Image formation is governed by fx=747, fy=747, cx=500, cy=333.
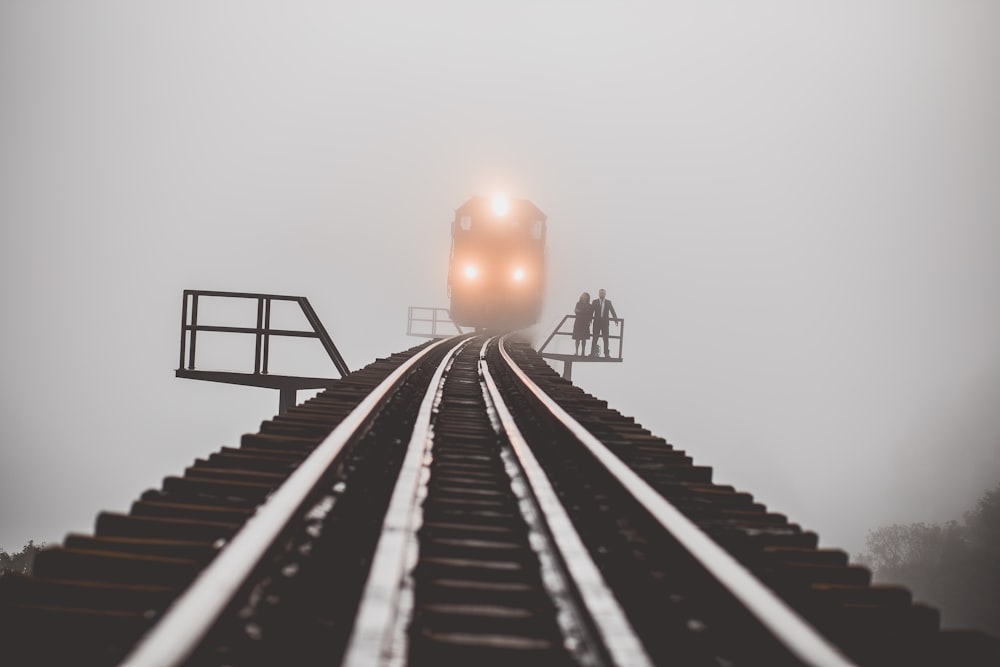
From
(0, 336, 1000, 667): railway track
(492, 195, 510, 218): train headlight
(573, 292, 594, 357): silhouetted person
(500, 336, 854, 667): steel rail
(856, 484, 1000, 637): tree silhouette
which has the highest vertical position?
(492, 195, 510, 218): train headlight

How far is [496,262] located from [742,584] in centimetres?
2218

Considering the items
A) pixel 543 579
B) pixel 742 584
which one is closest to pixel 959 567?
pixel 543 579

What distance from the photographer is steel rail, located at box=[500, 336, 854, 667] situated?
1814 mm

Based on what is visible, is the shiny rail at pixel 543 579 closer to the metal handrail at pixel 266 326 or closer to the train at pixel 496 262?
the metal handrail at pixel 266 326

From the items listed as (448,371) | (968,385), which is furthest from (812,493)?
(448,371)

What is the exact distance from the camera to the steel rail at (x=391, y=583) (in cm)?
195

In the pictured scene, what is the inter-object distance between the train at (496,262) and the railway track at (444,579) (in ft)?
65.9

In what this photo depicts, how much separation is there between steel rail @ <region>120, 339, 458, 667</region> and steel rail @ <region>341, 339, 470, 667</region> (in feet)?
1.12

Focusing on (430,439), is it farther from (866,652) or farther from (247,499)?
(866,652)

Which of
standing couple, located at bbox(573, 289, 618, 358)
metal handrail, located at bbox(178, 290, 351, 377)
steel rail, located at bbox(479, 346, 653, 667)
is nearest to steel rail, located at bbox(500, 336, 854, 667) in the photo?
steel rail, located at bbox(479, 346, 653, 667)

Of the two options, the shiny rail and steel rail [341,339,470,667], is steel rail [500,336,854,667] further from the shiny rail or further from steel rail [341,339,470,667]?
steel rail [341,339,470,667]

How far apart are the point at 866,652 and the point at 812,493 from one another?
440ft

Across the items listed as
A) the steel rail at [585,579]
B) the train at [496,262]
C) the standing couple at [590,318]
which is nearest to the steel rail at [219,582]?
the steel rail at [585,579]

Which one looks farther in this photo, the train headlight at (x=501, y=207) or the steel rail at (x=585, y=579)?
the train headlight at (x=501, y=207)
